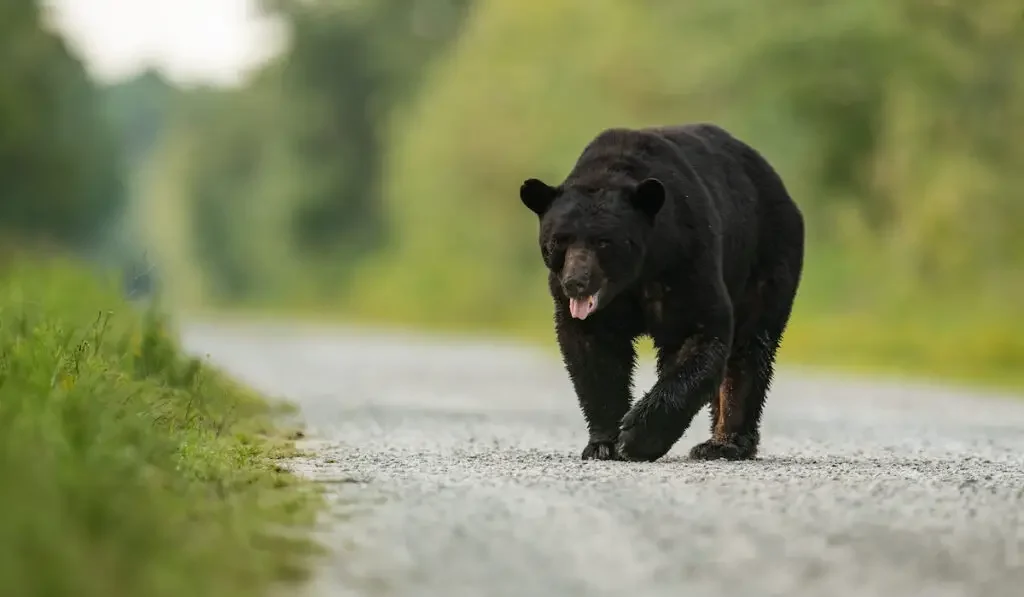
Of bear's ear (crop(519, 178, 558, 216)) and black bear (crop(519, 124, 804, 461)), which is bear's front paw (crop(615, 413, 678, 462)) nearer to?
black bear (crop(519, 124, 804, 461))

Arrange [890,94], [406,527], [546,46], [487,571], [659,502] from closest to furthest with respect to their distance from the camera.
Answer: [487,571] < [406,527] < [659,502] < [890,94] < [546,46]

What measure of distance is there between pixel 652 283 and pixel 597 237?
1.41 feet

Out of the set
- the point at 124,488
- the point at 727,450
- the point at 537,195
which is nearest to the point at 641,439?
the point at 727,450

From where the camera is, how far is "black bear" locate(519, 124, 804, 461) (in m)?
8.44

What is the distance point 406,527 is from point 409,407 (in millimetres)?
8100

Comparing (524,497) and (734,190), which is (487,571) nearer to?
(524,497)

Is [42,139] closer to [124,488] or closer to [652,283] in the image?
[652,283]

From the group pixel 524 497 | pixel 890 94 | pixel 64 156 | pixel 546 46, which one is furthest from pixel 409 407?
pixel 64 156

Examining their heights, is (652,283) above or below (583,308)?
above

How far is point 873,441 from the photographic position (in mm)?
10914

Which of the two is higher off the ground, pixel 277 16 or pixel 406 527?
pixel 277 16

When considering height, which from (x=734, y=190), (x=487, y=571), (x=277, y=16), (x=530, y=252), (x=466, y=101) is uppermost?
(x=277, y=16)

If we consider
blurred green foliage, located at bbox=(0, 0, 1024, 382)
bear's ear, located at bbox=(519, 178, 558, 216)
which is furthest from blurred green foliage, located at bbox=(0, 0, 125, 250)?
bear's ear, located at bbox=(519, 178, 558, 216)

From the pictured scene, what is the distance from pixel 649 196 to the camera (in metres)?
8.41
